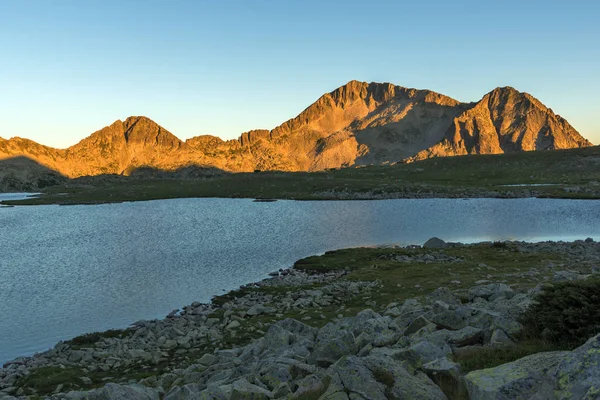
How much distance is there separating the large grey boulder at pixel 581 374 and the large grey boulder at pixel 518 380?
0.26 m

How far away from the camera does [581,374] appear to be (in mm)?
8547

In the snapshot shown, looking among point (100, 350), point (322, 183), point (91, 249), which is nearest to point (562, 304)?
point (100, 350)

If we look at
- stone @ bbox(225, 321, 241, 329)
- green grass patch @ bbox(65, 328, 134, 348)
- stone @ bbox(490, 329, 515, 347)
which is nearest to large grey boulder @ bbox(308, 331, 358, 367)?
stone @ bbox(490, 329, 515, 347)

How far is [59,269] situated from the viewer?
169ft

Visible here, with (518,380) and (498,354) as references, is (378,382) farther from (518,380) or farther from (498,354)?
(498,354)

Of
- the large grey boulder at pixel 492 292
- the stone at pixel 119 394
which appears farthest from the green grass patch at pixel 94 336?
the large grey boulder at pixel 492 292

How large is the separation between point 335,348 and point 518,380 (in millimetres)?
7146

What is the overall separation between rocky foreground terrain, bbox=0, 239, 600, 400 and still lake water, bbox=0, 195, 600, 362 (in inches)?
248

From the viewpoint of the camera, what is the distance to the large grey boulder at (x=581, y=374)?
26.5 feet

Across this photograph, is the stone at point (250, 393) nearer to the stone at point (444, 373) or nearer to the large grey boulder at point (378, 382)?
the large grey boulder at point (378, 382)

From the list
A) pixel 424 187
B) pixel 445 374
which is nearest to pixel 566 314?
pixel 445 374

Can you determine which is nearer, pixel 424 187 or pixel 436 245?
pixel 436 245

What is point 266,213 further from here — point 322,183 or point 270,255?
point 322,183

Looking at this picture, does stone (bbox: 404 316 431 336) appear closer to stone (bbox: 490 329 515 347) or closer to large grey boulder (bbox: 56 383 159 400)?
stone (bbox: 490 329 515 347)
